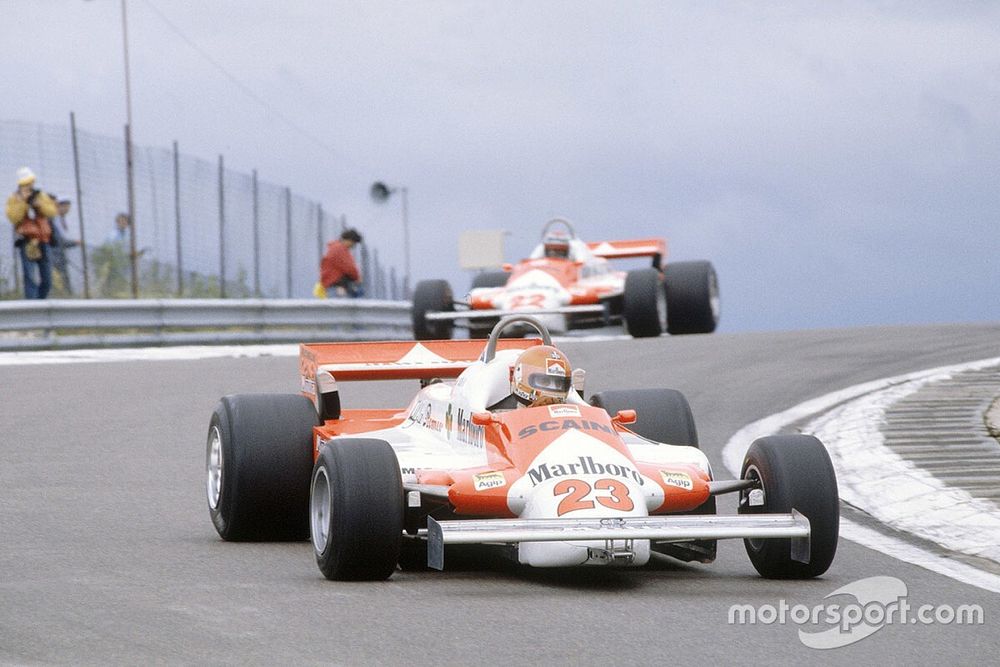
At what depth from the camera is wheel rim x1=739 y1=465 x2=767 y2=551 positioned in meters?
7.65

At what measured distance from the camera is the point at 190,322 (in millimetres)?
23375

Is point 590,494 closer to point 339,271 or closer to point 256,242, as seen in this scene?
point 339,271

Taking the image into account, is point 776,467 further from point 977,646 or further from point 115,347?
point 115,347

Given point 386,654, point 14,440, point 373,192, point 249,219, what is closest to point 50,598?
point 386,654

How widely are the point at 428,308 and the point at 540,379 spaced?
48.7 ft

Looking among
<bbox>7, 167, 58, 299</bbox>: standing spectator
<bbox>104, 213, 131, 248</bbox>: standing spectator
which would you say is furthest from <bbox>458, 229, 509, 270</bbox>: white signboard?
<bbox>7, 167, 58, 299</bbox>: standing spectator

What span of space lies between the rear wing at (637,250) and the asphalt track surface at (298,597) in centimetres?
1303

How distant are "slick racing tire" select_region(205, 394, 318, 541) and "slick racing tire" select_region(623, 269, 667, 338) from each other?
1379cm

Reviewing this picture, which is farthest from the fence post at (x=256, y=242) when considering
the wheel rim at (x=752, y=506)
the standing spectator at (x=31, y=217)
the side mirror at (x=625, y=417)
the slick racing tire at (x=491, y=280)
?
the wheel rim at (x=752, y=506)

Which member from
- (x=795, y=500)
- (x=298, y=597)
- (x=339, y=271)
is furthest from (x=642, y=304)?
(x=298, y=597)

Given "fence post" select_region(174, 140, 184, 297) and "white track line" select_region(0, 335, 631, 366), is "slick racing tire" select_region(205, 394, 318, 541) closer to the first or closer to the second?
"white track line" select_region(0, 335, 631, 366)

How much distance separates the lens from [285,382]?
1666 centimetres

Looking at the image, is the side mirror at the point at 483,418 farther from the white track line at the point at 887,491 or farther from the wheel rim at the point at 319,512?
the white track line at the point at 887,491

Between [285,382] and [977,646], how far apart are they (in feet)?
37.0
